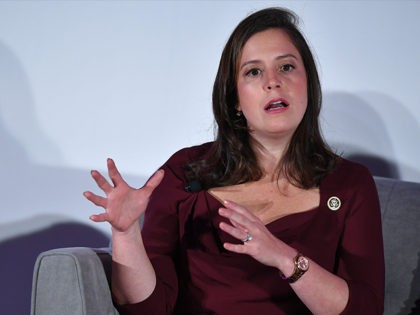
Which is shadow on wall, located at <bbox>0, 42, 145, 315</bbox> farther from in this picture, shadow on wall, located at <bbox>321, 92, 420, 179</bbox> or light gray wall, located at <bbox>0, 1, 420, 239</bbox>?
shadow on wall, located at <bbox>321, 92, 420, 179</bbox>

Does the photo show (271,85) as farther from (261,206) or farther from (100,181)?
(100,181)

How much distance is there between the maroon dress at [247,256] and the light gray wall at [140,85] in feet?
1.38

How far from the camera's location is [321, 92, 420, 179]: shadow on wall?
1984 millimetres

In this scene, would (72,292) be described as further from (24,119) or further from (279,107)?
(24,119)

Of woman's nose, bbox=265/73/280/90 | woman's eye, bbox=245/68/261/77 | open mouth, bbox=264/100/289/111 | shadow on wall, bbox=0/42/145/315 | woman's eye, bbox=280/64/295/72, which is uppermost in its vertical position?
woman's eye, bbox=280/64/295/72

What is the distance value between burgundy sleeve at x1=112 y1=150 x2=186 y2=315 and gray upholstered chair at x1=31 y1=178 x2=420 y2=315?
11cm

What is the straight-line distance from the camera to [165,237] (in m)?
1.61

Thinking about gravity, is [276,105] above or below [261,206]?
above

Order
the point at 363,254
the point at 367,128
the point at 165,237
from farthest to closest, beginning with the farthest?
the point at 367,128
the point at 165,237
the point at 363,254

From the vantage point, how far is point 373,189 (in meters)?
1.62

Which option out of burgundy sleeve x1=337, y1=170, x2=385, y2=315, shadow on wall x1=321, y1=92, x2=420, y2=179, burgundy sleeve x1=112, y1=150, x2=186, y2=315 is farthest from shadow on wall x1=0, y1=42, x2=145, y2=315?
burgundy sleeve x1=337, y1=170, x2=385, y2=315

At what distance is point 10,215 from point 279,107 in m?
0.96

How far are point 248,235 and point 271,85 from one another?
42 centimetres

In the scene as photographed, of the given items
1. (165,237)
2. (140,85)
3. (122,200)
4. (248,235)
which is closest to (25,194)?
(140,85)
